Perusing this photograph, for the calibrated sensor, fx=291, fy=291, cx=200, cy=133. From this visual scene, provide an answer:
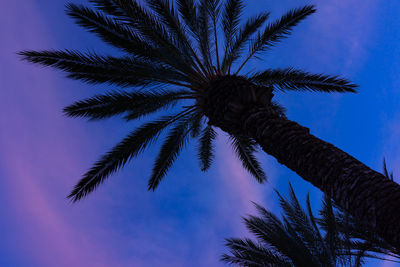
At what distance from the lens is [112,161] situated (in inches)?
282

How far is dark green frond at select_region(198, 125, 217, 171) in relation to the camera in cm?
984

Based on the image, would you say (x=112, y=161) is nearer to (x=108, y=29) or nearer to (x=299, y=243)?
(x=108, y=29)

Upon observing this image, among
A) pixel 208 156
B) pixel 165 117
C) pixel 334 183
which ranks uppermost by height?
pixel 208 156

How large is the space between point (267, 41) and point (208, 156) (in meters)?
4.35

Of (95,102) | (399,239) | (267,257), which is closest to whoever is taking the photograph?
(399,239)

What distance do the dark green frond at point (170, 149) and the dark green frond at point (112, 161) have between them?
861mm

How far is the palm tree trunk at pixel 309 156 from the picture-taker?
2.93 m

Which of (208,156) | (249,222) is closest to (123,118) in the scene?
(208,156)

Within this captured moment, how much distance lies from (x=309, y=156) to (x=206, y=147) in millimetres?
6338

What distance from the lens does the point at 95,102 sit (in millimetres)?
7406

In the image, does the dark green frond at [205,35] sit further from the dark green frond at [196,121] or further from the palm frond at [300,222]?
the palm frond at [300,222]

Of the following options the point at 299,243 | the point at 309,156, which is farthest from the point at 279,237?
the point at 309,156

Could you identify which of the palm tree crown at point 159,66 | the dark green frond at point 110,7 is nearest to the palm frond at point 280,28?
the palm tree crown at point 159,66

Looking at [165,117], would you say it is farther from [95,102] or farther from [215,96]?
[215,96]
